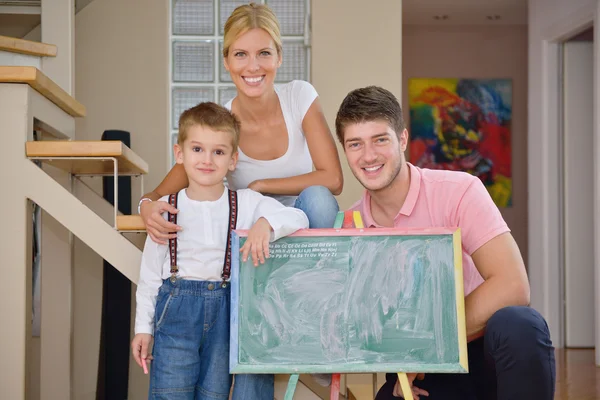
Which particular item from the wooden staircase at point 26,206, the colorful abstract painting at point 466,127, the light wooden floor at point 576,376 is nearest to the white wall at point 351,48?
the light wooden floor at point 576,376

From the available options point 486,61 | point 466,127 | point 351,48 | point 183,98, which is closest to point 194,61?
point 183,98

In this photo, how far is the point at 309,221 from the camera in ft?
6.19

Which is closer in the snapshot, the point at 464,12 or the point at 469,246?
the point at 469,246

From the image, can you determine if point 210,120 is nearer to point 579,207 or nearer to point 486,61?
point 579,207

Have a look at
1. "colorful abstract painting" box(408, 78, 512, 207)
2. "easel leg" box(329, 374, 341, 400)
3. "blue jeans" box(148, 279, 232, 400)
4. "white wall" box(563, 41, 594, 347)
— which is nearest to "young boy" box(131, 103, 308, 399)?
"blue jeans" box(148, 279, 232, 400)

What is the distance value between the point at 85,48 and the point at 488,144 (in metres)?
4.48

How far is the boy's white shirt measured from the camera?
71.3 inches

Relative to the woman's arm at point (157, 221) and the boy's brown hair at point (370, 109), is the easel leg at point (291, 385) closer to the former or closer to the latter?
the woman's arm at point (157, 221)

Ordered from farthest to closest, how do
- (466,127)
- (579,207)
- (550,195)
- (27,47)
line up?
(466,127) → (550,195) → (579,207) → (27,47)

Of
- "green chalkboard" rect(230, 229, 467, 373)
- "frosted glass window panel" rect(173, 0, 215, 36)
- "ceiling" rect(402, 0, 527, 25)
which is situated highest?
"ceiling" rect(402, 0, 527, 25)

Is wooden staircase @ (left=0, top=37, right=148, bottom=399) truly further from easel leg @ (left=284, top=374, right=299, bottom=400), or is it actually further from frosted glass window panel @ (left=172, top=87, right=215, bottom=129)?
frosted glass window panel @ (left=172, top=87, right=215, bottom=129)

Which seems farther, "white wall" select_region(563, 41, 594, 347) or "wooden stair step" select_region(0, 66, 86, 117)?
"white wall" select_region(563, 41, 594, 347)

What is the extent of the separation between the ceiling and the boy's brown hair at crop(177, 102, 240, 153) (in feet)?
15.7

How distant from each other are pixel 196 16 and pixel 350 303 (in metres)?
2.71
